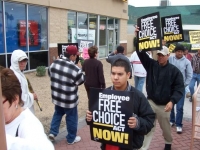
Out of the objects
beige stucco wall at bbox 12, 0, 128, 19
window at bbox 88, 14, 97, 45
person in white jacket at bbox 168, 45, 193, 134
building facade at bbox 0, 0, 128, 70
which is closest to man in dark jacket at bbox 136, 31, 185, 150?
person in white jacket at bbox 168, 45, 193, 134

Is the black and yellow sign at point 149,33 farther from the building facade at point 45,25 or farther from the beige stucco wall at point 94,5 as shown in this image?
the beige stucco wall at point 94,5

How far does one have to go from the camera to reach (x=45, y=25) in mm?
13078

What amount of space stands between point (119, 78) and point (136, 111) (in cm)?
40

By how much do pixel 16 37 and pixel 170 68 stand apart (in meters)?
9.06

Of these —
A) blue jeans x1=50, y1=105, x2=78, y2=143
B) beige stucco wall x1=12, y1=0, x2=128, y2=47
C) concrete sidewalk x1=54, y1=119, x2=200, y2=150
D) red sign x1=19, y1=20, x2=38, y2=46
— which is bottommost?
concrete sidewalk x1=54, y1=119, x2=200, y2=150

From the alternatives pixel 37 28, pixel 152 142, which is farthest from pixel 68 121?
pixel 37 28

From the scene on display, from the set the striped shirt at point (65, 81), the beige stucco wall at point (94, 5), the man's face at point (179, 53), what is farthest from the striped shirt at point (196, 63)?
the beige stucco wall at point (94, 5)

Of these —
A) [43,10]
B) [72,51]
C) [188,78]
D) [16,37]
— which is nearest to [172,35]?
[188,78]

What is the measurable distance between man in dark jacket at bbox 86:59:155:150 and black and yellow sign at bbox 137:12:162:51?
146 centimetres

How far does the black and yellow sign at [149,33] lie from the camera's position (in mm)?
4031

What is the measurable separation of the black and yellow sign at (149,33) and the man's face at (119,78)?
1.49 meters

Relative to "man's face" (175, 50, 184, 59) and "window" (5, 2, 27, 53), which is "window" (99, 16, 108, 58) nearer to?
"window" (5, 2, 27, 53)

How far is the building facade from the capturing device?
1089 centimetres

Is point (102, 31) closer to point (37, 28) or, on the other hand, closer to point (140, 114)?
point (37, 28)
